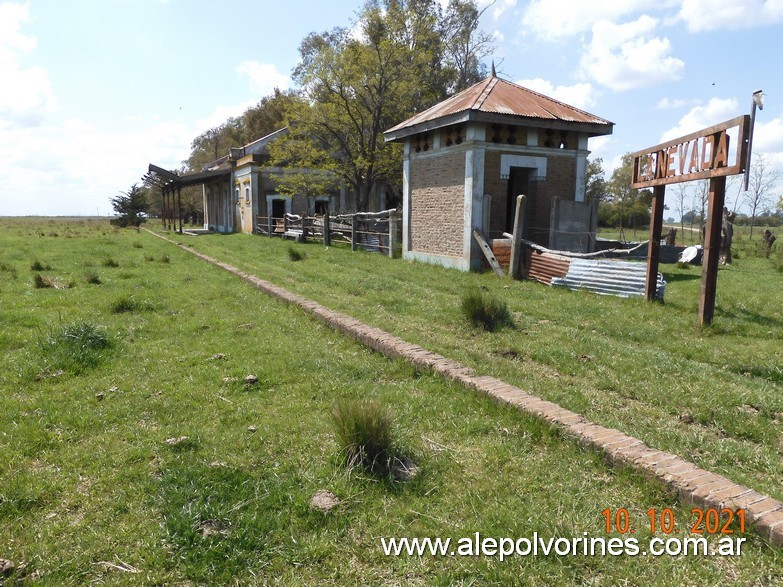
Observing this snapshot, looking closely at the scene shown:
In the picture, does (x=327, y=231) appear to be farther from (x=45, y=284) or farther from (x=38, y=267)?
(x=45, y=284)

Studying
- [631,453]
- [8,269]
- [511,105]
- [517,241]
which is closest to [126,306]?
[8,269]

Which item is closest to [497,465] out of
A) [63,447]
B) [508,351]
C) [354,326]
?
[508,351]

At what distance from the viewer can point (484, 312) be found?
655 cm

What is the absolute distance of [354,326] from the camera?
20.0 ft

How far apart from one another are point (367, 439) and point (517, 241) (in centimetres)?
880

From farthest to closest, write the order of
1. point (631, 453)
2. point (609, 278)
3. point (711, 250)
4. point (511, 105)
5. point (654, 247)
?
point (511, 105) → point (609, 278) → point (654, 247) → point (711, 250) → point (631, 453)

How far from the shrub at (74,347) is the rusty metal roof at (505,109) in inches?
357

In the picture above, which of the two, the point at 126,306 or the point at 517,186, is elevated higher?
the point at 517,186

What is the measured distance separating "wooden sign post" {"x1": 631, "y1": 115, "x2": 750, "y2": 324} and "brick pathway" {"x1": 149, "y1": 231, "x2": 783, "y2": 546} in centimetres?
436

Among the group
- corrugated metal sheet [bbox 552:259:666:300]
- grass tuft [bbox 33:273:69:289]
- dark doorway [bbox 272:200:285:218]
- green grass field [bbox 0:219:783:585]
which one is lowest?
green grass field [bbox 0:219:783:585]

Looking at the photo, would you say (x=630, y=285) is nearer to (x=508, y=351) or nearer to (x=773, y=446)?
(x=508, y=351)

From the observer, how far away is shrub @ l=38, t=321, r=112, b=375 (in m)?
4.96

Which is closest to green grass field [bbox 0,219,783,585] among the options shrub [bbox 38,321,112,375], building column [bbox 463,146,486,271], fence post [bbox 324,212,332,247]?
shrub [bbox 38,321,112,375]

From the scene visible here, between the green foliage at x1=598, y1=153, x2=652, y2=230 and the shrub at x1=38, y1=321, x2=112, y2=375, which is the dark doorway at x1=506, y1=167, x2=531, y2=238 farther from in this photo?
the green foliage at x1=598, y1=153, x2=652, y2=230
